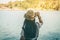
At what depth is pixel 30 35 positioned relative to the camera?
5.70 feet

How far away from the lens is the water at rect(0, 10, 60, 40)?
1756 millimetres

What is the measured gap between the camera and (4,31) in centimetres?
175

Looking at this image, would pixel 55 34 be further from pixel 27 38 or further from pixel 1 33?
pixel 1 33

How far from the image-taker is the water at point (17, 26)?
69.1 inches

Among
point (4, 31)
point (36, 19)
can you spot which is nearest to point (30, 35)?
point (36, 19)

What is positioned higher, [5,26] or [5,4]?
[5,4]

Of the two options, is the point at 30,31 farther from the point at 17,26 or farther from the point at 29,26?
the point at 17,26

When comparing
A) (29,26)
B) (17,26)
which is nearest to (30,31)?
(29,26)

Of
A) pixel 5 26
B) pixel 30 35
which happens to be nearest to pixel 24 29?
pixel 30 35

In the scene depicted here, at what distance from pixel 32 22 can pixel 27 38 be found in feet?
0.64

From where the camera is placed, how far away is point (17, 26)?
1772mm

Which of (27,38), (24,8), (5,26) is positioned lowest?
(27,38)

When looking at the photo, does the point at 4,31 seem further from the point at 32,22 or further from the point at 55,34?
the point at 55,34

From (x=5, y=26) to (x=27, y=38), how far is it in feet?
0.96
